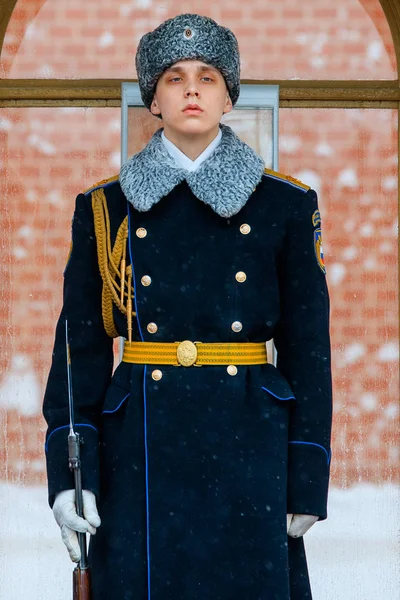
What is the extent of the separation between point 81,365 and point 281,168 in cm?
234

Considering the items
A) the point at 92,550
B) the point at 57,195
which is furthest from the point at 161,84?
the point at 57,195

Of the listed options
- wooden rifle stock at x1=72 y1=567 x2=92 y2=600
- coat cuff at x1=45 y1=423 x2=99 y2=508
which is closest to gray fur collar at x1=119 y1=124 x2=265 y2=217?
coat cuff at x1=45 y1=423 x2=99 y2=508

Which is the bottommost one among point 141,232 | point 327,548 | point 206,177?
point 327,548

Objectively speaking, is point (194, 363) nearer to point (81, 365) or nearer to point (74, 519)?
point (81, 365)

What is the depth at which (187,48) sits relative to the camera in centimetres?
325

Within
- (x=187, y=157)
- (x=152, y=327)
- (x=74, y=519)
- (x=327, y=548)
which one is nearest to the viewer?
(x=74, y=519)

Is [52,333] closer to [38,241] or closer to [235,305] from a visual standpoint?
[38,241]

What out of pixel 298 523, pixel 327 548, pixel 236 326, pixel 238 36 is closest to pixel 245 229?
pixel 236 326

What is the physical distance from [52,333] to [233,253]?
2.32 m

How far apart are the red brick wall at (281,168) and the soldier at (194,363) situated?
82.6 inches

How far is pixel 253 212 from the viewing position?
10.7 ft

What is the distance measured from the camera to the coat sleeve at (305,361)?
3.18m

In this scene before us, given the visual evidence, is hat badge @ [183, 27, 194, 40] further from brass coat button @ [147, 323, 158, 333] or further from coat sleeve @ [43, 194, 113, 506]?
brass coat button @ [147, 323, 158, 333]

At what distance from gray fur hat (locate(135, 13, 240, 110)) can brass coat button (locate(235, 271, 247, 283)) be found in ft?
1.64
